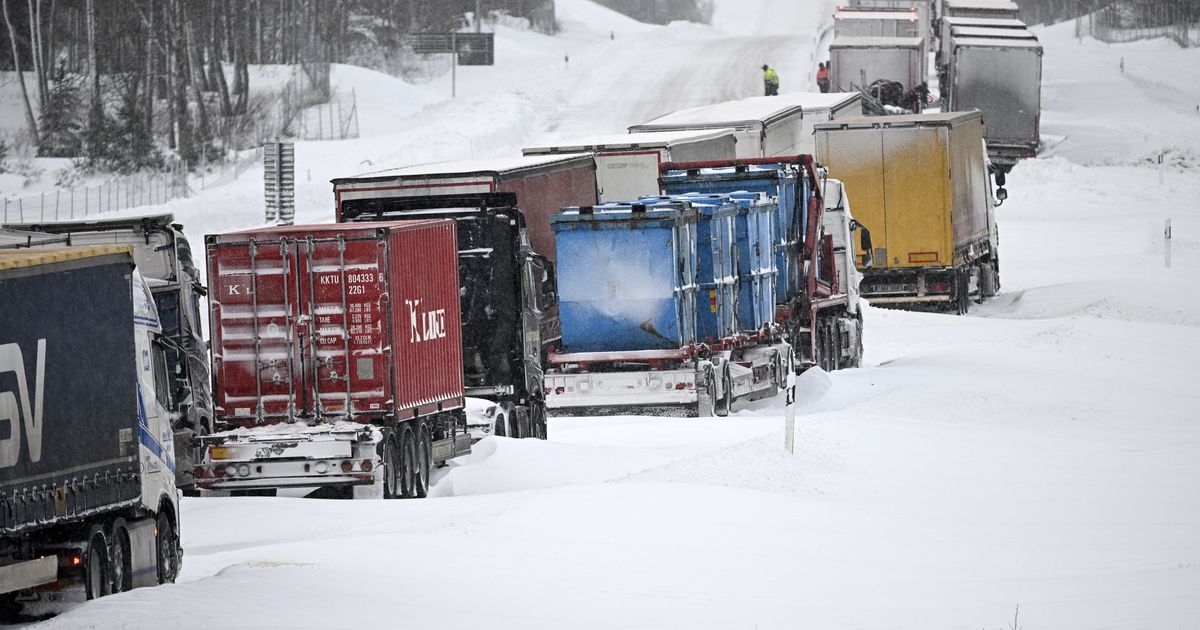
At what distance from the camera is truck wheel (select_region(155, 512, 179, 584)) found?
13312mm

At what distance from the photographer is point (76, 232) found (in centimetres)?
2005

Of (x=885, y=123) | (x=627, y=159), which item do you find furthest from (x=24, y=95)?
(x=885, y=123)

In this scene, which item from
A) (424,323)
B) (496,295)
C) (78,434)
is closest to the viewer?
(78,434)

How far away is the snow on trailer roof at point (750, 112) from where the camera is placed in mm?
35688

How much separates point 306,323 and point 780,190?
11.5m

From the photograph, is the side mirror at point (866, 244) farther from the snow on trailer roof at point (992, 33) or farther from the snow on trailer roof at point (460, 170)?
the snow on trailer roof at point (992, 33)

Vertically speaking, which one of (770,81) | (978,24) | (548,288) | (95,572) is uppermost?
(978,24)

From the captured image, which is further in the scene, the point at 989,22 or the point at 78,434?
the point at 989,22

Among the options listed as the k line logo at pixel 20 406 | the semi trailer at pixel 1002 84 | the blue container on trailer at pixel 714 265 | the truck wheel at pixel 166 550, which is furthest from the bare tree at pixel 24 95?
the k line logo at pixel 20 406

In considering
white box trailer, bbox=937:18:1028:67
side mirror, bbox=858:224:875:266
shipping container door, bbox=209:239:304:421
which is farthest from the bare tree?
shipping container door, bbox=209:239:304:421

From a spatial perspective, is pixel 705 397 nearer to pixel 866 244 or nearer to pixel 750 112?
pixel 866 244

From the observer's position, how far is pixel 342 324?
1720 centimetres

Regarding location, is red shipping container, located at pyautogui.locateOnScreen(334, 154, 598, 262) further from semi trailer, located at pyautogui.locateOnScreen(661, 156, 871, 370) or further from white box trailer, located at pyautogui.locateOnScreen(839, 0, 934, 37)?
white box trailer, located at pyautogui.locateOnScreen(839, 0, 934, 37)

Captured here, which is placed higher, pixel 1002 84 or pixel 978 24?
pixel 978 24
